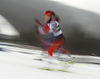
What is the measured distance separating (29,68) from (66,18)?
1.31m

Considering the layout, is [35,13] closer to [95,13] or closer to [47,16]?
[95,13]

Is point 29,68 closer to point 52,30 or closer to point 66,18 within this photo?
point 52,30

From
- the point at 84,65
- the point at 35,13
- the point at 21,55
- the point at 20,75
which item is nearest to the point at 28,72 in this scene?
the point at 20,75

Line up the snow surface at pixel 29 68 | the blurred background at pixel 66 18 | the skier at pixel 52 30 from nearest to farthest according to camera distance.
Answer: the snow surface at pixel 29 68, the skier at pixel 52 30, the blurred background at pixel 66 18

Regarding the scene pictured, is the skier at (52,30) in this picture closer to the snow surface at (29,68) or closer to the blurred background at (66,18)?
the snow surface at (29,68)

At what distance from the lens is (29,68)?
1228mm

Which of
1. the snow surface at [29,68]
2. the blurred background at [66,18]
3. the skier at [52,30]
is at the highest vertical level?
the blurred background at [66,18]

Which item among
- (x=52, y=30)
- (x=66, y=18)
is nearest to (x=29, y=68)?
(x=52, y=30)

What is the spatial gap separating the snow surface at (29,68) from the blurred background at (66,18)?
0.75 meters

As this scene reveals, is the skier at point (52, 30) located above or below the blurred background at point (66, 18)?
below

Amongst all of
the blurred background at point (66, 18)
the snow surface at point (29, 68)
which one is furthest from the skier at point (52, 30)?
the blurred background at point (66, 18)

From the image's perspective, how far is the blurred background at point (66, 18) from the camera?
2.32m

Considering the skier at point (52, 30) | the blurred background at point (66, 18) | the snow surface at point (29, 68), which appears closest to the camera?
the snow surface at point (29, 68)

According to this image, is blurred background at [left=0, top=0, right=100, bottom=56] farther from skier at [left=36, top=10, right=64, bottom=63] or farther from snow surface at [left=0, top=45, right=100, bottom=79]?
skier at [left=36, top=10, right=64, bottom=63]
